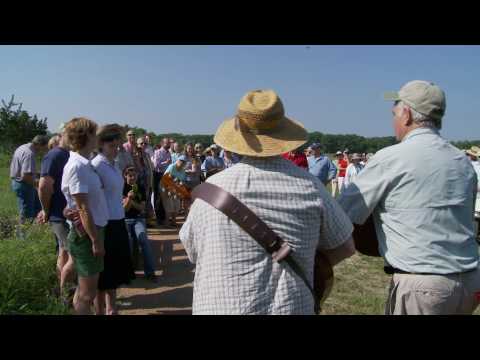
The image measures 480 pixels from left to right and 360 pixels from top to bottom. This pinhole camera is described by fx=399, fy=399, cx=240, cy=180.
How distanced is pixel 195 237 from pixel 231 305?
1.09 ft

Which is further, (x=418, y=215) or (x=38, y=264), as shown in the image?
(x=38, y=264)

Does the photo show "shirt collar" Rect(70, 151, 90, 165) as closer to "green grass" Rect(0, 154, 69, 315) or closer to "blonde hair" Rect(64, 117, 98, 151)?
"blonde hair" Rect(64, 117, 98, 151)

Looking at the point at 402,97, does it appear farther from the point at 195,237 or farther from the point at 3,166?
the point at 3,166

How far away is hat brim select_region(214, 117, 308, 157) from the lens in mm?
1682

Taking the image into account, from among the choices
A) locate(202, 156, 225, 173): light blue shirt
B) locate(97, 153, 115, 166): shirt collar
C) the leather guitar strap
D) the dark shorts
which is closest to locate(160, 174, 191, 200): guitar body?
locate(202, 156, 225, 173): light blue shirt

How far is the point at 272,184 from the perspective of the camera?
165 centimetres

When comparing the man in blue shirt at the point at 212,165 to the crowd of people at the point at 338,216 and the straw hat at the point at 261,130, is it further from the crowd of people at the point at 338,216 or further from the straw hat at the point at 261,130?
the straw hat at the point at 261,130

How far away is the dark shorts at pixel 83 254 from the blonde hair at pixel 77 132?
0.71 meters

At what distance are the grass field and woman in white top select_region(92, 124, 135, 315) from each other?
45cm

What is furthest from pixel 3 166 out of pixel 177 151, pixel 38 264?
pixel 38 264

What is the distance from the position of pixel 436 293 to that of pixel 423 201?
0.46 metres

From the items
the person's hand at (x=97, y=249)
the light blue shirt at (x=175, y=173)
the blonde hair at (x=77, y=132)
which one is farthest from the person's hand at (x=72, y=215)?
the light blue shirt at (x=175, y=173)

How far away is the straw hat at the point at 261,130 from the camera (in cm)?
169

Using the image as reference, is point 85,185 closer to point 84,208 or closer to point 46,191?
point 84,208
